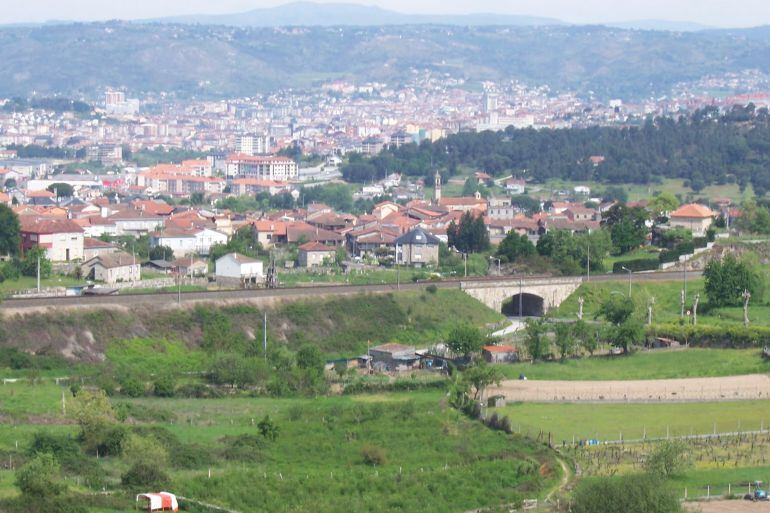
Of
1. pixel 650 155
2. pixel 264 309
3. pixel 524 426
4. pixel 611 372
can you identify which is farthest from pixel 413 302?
pixel 650 155

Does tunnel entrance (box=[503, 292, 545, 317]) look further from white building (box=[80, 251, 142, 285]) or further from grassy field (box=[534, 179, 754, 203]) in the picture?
grassy field (box=[534, 179, 754, 203])

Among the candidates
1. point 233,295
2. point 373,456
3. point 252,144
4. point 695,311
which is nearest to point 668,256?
point 695,311

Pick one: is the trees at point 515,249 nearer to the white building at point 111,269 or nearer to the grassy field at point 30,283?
the white building at point 111,269

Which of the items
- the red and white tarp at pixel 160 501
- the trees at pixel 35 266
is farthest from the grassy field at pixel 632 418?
the trees at pixel 35 266

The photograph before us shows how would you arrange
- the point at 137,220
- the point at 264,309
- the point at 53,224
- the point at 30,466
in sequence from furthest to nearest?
the point at 137,220
the point at 53,224
the point at 264,309
the point at 30,466

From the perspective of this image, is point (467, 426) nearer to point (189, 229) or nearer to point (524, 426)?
point (524, 426)

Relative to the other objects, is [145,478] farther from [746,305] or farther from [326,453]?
[746,305]
